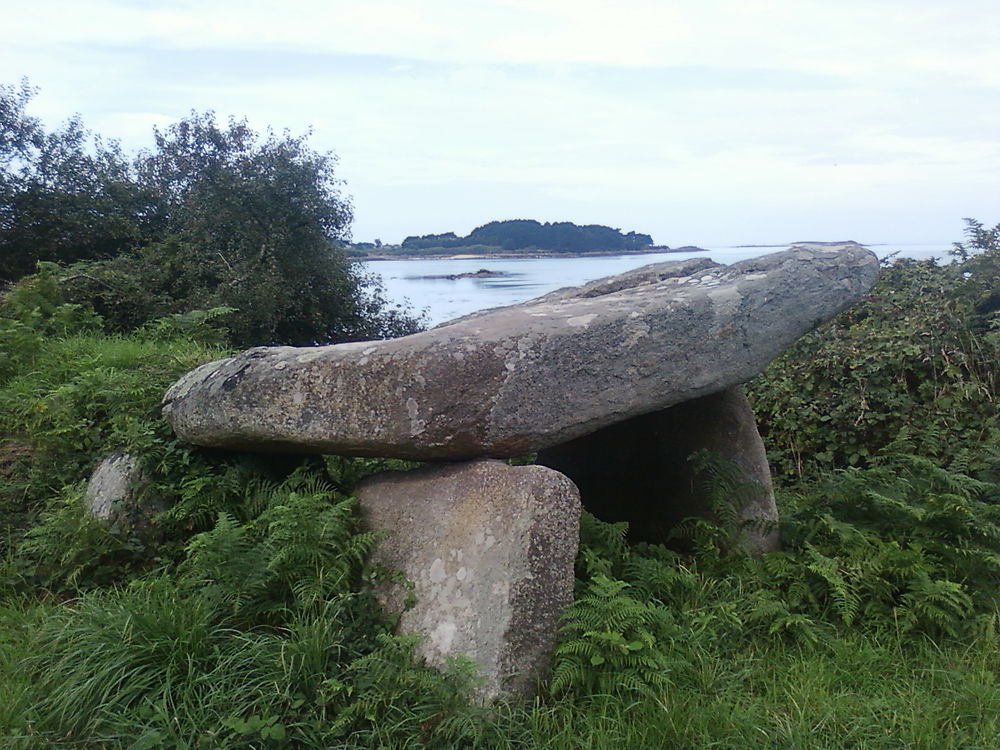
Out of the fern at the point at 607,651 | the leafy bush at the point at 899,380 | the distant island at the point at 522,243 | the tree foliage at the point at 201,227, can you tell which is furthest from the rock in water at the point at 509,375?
the tree foliage at the point at 201,227

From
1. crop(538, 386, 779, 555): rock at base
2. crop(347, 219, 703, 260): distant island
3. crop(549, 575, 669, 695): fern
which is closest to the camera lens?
crop(549, 575, 669, 695): fern

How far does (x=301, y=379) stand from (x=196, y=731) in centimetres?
173

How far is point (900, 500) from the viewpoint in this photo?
179 inches

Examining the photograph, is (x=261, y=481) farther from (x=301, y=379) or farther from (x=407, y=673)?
(x=407, y=673)

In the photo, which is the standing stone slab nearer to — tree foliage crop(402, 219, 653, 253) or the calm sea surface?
the calm sea surface

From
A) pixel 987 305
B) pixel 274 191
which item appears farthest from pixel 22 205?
pixel 987 305

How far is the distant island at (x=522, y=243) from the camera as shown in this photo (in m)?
10.1

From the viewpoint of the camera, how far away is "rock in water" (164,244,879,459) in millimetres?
3922

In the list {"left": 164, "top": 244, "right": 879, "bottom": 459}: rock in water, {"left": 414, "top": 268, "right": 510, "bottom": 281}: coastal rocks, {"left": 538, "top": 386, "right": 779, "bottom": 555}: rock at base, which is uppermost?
{"left": 164, "top": 244, "right": 879, "bottom": 459}: rock in water

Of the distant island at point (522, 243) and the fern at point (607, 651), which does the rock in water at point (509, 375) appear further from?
the distant island at point (522, 243)

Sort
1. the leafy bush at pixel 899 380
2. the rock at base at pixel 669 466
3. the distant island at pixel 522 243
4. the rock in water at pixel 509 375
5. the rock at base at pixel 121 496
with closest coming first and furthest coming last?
the rock in water at pixel 509 375
the rock at base at pixel 121 496
the rock at base at pixel 669 466
the leafy bush at pixel 899 380
the distant island at pixel 522 243

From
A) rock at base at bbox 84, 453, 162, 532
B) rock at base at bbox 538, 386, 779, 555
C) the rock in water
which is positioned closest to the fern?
the rock in water

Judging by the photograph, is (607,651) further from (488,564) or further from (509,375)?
(509,375)

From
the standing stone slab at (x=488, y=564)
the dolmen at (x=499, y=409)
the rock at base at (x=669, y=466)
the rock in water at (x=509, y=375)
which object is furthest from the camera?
the rock at base at (x=669, y=466)
